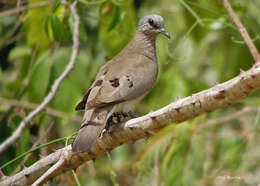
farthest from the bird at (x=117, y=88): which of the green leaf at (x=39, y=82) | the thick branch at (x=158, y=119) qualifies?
the green leaf at (x=39, y=82)

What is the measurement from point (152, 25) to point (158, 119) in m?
1.67

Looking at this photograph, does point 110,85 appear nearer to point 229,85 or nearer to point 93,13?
point 229,85

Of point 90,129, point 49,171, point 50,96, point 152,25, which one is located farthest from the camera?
point 152,25

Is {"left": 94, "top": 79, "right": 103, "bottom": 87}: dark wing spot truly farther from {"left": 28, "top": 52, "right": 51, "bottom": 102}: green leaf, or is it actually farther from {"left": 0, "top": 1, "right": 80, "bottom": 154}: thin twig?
{"left": 28, "top": 52, "right": 51, "bottom": 102}: green leaf

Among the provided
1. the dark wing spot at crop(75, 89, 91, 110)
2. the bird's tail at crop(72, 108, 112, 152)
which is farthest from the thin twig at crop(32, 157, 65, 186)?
the dark wing spot at crop(75, 89, 91, 110)

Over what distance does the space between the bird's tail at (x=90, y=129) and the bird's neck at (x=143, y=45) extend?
87 cm

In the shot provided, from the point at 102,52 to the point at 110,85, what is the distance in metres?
2.03

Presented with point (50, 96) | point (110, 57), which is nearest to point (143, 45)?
point (110, 57)

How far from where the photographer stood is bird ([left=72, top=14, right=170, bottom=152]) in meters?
3.19

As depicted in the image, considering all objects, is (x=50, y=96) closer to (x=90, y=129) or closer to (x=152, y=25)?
(x=90, y=129)

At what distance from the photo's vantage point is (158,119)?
2.71 metres

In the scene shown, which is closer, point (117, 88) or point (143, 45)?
point (117, 88)

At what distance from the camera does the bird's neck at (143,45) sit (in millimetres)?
4211

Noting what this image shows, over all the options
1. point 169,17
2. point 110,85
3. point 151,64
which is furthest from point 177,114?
point 169,17
